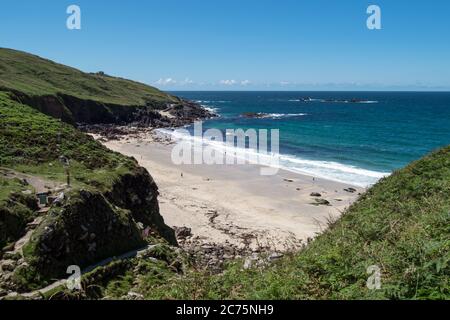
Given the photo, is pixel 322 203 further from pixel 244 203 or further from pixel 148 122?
pixel 148 122

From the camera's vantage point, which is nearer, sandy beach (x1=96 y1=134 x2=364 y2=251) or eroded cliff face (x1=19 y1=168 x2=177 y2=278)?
eroded cliff face (x1=19 y1=168 x2=177 y2=278)

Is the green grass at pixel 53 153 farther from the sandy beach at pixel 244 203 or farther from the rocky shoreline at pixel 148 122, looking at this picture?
the rocky shoreline at pixel 148 122

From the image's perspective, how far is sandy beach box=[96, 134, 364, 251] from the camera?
84.2 ft

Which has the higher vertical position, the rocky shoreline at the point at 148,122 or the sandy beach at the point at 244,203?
the rocky shoreline at the point at 148,122

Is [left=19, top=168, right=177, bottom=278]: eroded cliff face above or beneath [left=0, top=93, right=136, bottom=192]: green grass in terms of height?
beneath

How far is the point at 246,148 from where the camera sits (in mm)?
62844

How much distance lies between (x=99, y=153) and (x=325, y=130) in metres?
70.0

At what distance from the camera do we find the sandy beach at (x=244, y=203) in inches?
1011

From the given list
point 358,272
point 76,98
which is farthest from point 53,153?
point 76,98

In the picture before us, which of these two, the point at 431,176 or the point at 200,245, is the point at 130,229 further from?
the point at 431,176

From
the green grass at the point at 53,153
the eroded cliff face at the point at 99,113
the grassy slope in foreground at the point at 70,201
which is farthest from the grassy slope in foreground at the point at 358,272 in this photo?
the eroded cliff face at the point at 99,113

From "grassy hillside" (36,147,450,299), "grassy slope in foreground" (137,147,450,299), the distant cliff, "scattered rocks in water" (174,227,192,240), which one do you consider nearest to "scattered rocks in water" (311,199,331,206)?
"scattered rocks in water" (174,227,192,240)

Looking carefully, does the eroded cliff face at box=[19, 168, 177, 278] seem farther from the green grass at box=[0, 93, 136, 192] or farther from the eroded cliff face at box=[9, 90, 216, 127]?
the eroded cliff face at box=[9, 90, 216, 127]

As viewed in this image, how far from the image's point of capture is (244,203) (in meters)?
33.4
